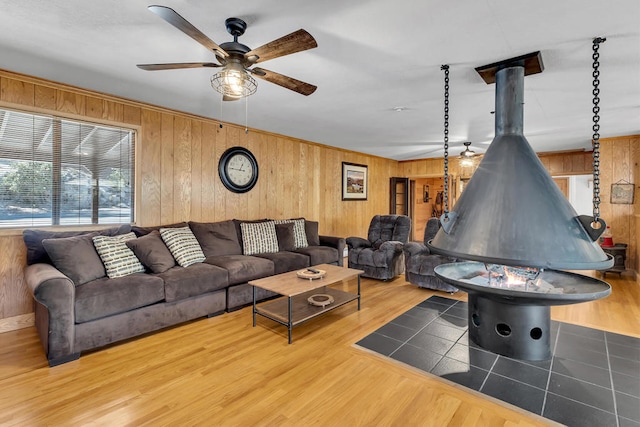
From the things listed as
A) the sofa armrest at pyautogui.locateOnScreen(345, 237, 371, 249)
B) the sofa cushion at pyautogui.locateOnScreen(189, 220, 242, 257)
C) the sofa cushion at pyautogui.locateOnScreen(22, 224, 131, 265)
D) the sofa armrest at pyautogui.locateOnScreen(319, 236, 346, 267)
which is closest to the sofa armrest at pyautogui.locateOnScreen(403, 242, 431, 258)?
the sofa armrest at pyautogui.locateOnScreen(345, 237, 371, 249)

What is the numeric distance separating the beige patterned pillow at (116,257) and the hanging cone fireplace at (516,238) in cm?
280

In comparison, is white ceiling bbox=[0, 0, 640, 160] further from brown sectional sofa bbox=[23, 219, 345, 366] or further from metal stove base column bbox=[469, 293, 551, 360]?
metal stove base column bbox=[469, 293, 551, 360]

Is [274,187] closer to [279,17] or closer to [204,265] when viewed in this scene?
[204,265]

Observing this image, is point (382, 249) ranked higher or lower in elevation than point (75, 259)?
lower

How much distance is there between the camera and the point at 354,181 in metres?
7.13

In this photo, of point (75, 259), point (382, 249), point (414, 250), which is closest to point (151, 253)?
point (75, 259)

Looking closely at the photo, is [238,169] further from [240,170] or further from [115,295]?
[115,295]

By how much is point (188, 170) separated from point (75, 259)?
1.82 metres

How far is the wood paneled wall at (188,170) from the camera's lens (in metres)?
2.98

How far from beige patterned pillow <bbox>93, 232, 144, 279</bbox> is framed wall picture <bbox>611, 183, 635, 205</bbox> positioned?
7.34 m

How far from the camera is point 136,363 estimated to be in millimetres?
2410

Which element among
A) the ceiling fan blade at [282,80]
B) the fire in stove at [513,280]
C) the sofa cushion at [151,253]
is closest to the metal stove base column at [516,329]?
the fire in stove at [513,280]

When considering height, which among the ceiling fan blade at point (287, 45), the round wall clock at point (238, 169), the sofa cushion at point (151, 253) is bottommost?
the sofa cushion at point (151, 253)

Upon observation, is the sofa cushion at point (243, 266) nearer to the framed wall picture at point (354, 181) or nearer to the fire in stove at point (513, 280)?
the fire in stove at point (513, 280)
